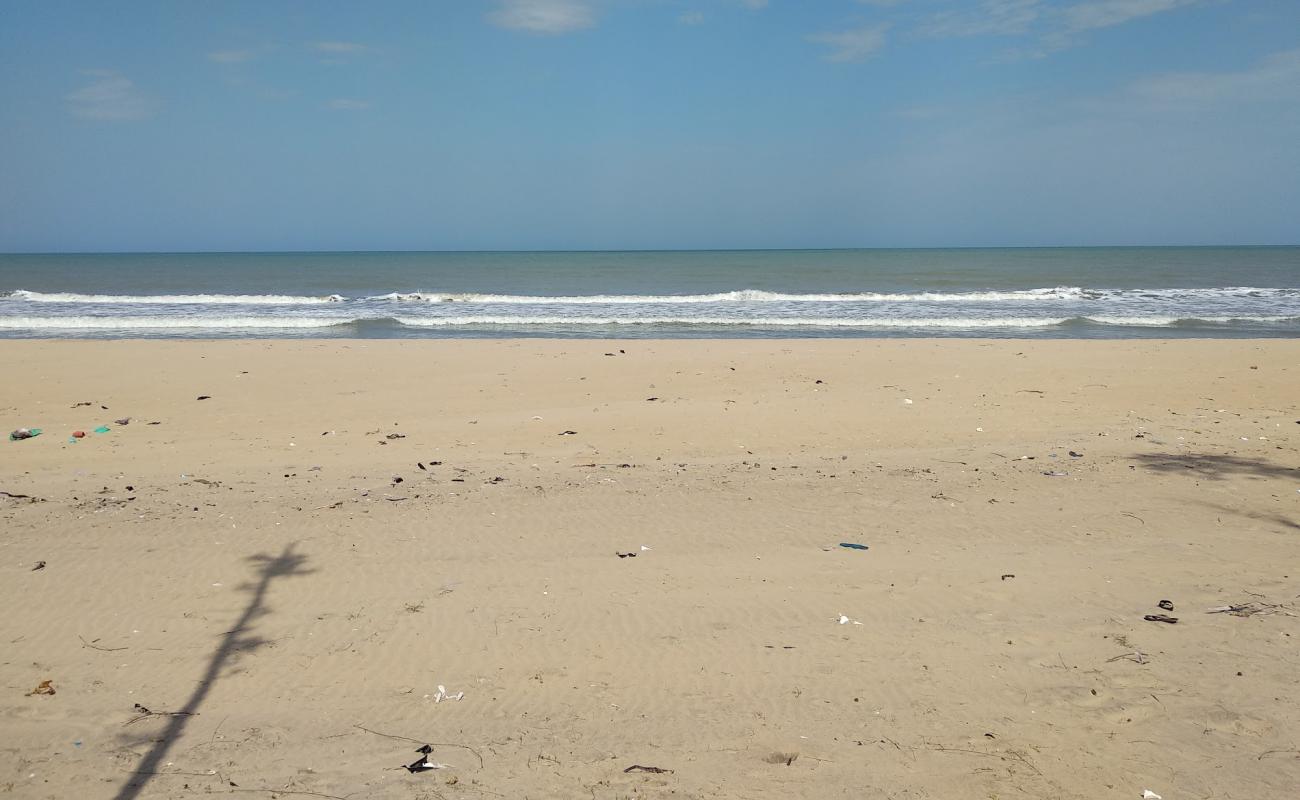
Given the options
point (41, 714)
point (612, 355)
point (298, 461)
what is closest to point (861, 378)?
point (612, 355)

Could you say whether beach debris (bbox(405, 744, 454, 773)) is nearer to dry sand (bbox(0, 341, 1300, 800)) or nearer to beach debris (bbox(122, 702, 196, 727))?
dry sand (bbox(0, 341, 1300, 800))

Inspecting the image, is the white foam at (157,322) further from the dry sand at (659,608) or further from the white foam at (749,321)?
the dry sand at (659,608)

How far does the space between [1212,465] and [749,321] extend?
54.6 ft

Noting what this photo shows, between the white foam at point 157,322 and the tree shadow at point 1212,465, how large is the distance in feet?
66.0

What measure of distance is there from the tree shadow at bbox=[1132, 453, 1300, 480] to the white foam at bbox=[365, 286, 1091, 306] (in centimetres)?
2248

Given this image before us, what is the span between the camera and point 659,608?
4.44 metres

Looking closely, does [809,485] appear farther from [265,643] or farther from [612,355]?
[612,355]

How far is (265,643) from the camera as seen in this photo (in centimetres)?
404

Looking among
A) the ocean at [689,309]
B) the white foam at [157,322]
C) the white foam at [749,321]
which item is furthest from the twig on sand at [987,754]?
A: the white foam at [157,322]

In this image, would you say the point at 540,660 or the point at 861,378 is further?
the point at 861,378

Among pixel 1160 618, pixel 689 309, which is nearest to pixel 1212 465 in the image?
pixel 1160 618

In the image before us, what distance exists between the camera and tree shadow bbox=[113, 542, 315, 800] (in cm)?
308

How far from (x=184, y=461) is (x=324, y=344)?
9077 mm

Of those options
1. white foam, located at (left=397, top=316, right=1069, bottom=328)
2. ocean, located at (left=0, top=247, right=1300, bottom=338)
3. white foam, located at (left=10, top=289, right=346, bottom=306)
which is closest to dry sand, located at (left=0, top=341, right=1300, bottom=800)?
ocean, located at (left=0, top=247, right=1300, bottom=338)
